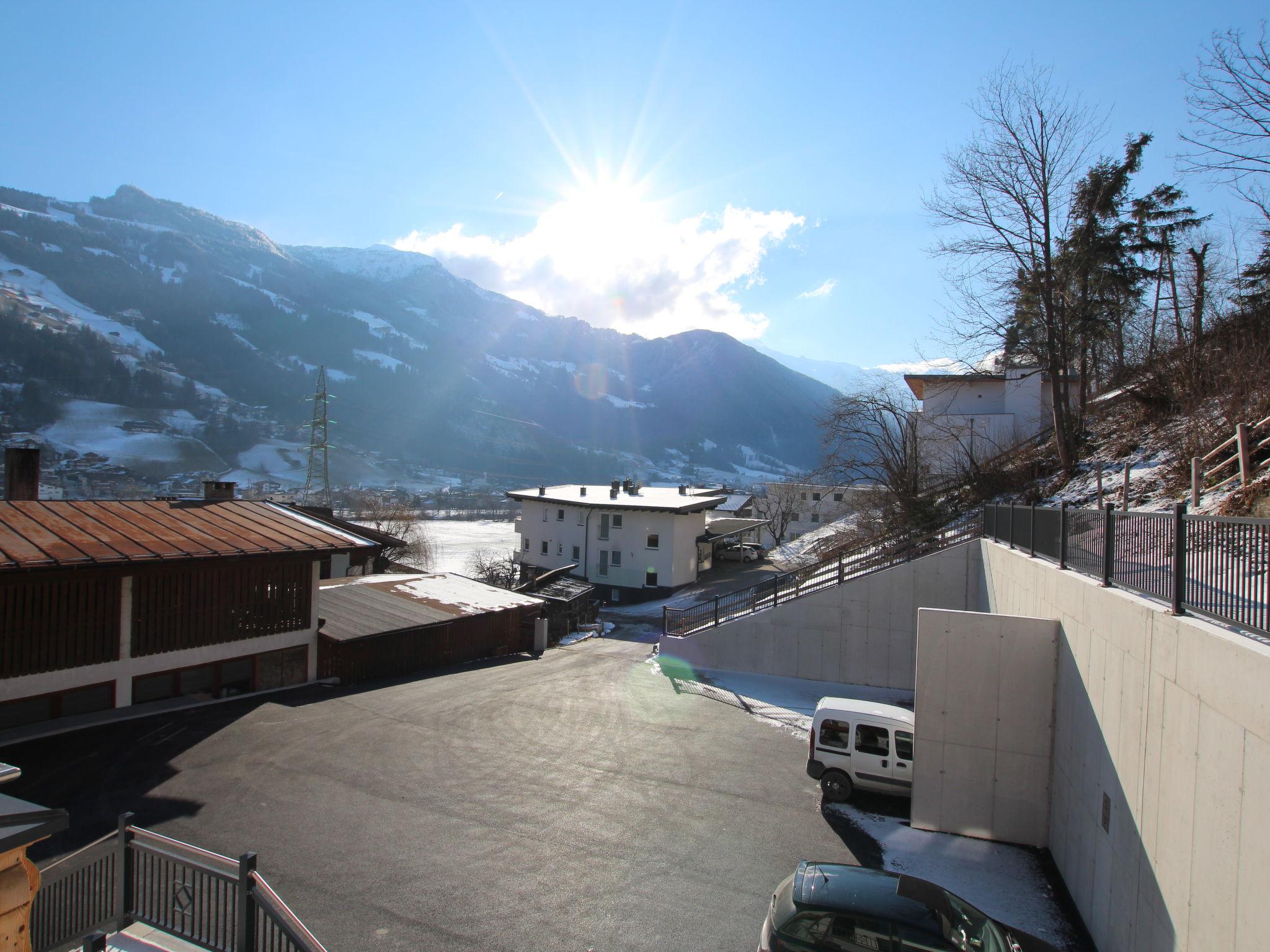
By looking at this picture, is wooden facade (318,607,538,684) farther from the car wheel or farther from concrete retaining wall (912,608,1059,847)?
concrete retaining wall (912,608,1059,847)

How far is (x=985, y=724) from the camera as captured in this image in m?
10.0

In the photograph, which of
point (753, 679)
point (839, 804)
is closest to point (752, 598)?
point (753, 679)

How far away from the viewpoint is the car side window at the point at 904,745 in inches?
439

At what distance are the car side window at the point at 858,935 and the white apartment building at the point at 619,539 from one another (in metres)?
38.9

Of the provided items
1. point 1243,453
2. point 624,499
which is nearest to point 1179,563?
point 1243,453

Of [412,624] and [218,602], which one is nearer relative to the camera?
[218,602]

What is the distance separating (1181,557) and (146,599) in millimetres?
16679

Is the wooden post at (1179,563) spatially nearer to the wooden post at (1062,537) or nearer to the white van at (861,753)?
the wooden post at (1062,537)

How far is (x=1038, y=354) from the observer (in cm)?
1981

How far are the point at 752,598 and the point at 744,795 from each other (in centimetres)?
1081

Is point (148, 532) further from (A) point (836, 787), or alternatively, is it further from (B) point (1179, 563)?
(B) point (1179, 563)

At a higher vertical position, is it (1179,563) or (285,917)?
(1179,563)

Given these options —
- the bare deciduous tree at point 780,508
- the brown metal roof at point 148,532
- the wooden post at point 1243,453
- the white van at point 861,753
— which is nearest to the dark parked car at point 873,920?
the white van at point 861,753

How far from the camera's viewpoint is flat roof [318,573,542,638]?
18906mm
